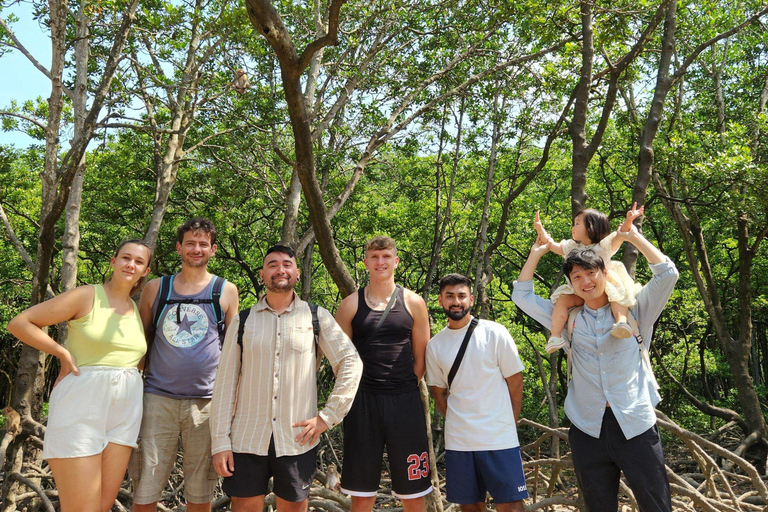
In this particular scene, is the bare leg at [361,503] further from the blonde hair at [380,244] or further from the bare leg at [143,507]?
the blonde hair at [380,244]

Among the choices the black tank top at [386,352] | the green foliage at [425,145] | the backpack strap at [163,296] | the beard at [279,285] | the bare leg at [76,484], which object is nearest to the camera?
the bare leg at [76,484]

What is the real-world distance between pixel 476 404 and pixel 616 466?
0.79 metres

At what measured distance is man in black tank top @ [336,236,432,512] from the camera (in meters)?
3.34

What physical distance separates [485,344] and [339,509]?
1.99 m

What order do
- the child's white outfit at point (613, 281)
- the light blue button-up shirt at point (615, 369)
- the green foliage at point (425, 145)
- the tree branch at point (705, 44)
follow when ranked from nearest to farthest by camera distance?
1. the light blue button-up shirt at point (615, 369)
2. the child's white outfit at point (613, 281)
3. the tree branch at point (705, 44)
4. the green foliage at point (425, 145)

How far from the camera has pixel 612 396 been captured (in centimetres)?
298

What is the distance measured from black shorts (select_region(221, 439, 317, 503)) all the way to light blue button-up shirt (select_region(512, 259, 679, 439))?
1.48 m

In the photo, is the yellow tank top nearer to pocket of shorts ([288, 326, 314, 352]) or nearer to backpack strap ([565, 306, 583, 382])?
pocket of shorts ([288, 326, 314, 352])

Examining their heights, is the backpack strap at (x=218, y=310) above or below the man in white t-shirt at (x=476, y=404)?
above

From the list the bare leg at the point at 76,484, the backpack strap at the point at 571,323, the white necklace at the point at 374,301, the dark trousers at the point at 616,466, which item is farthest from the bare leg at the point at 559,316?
the bare leg at the point at 76,484

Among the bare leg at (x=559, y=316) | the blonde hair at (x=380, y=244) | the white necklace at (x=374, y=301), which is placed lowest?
the bare leg at (x=559, y=316)

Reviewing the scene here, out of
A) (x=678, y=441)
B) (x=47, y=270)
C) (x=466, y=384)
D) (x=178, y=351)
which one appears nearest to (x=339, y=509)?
(x=466, y=384)

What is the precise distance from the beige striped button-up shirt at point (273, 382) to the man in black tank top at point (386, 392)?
26 cm

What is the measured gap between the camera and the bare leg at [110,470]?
2947 mm
